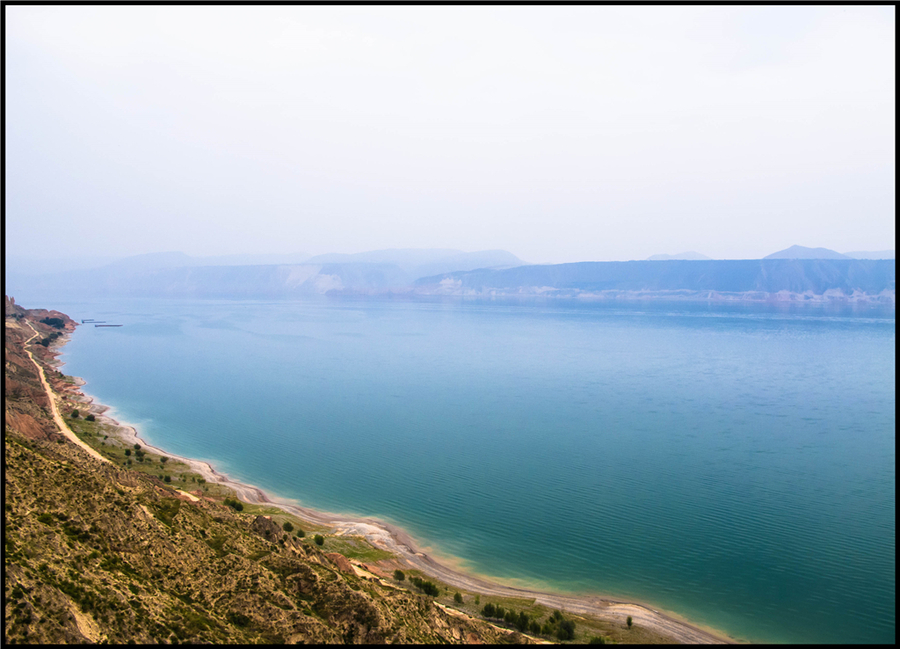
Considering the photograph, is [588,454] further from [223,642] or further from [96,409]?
[96,409]

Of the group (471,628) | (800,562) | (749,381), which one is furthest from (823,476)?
(749,381)

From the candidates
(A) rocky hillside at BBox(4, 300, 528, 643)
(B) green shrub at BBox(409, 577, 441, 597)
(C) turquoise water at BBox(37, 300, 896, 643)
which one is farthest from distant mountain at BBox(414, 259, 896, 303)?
(A) rocky hillside at BBox(4, 300, 528, 643)

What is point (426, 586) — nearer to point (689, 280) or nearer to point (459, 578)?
point (459, 578)

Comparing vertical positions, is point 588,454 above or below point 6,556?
below

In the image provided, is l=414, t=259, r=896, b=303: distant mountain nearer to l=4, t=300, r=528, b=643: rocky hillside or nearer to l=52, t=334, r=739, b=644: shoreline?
l=52, t=334, r=739, b=644: shoreline

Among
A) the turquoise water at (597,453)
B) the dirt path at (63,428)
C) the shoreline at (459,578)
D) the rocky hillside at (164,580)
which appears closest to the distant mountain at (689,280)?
the turquoise water at (597,453)

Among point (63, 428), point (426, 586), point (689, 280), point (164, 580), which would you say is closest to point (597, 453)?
point (426, 586)
